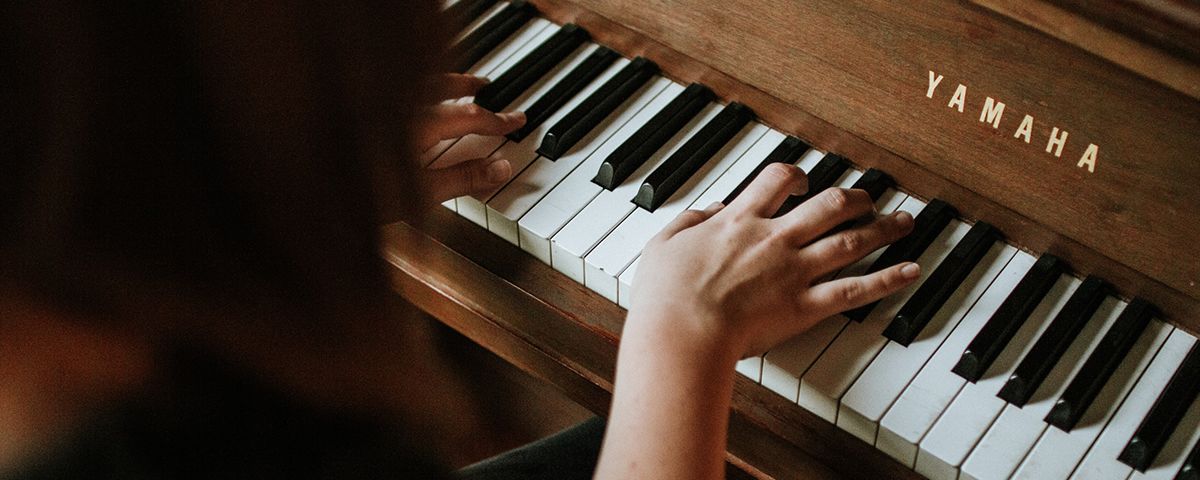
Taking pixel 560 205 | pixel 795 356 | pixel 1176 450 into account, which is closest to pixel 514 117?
pixel 560 205

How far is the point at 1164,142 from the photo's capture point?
1.20 metres

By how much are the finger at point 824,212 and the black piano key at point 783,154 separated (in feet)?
0.41

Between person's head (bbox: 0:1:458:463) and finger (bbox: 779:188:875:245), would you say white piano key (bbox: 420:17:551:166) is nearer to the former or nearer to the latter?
finger (bbox: 779:188:875:245)

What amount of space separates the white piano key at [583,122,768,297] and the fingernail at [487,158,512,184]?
163mm

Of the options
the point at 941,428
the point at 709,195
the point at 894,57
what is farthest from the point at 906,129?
the point at 941,428

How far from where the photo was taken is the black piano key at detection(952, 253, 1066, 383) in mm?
1249

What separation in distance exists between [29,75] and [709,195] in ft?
3.05

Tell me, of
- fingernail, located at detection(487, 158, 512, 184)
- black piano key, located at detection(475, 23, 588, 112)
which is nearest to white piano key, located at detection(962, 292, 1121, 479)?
fingernail, located at detection(487, 158, 512, 184)

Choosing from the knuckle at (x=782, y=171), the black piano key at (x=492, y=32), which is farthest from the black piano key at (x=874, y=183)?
the black piano key at (x=492, y=32)

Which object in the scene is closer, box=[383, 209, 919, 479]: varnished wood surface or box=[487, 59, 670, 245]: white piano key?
box=[383, 209, 919, 479]: varnished wood surface

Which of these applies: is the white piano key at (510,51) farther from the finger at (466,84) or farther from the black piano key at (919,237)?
the black piano key at (919,237)

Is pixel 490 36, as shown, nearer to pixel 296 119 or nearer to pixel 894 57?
pixel 894 57

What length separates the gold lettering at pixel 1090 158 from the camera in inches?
49.3

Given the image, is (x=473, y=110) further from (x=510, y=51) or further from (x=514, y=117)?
(x=510, y=51)
